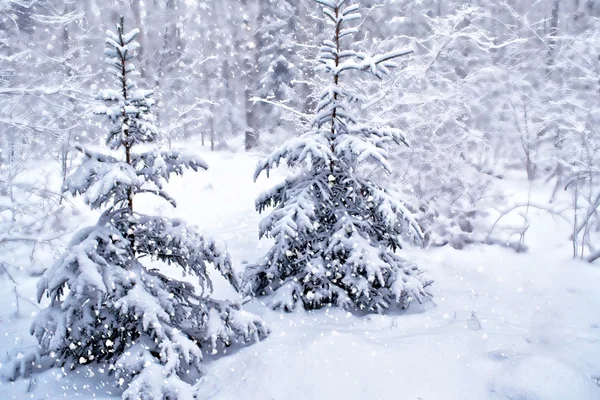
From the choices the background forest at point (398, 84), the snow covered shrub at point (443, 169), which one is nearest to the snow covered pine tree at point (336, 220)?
the background forest at point (398, 84)

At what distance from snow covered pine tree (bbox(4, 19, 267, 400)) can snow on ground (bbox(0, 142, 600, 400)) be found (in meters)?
0.35

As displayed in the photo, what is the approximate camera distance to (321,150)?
571 cm

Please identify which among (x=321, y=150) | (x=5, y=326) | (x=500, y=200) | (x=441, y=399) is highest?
(x=321, y=150)

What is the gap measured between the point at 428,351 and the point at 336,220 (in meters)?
2.31

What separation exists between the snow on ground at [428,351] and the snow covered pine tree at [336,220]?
0.42m

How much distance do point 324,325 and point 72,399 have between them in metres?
3.16

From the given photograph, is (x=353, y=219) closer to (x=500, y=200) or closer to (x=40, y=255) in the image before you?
(x=500, y=200)

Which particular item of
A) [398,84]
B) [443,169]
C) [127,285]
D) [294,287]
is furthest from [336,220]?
[398,84]

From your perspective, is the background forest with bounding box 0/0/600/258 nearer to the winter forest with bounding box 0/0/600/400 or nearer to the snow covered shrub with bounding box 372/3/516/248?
the snow covered shrub with bounding box 372/3/516/248

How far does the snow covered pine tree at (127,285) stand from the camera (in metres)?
3.99

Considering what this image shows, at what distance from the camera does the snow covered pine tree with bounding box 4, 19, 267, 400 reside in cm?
399

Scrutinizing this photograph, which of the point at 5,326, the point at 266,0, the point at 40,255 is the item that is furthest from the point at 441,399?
the point at 266,0

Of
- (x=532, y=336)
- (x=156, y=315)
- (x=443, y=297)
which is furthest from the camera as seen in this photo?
(x=443, y=297)

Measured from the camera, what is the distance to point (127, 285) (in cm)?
427
